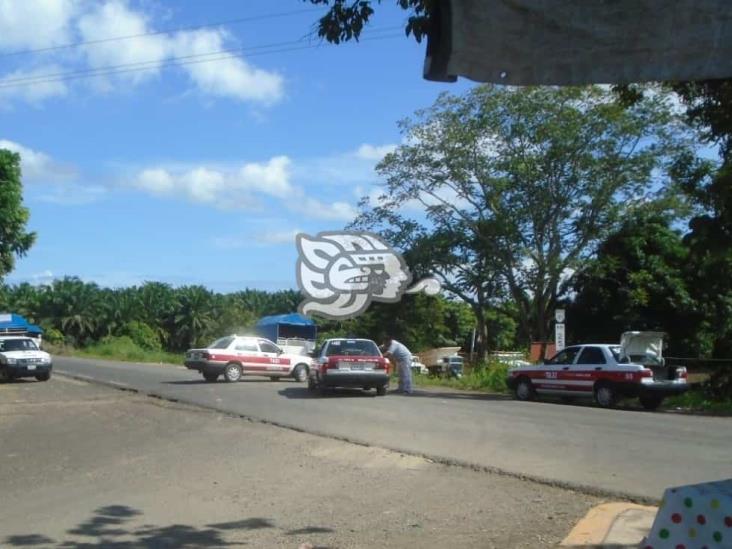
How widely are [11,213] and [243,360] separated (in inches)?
331

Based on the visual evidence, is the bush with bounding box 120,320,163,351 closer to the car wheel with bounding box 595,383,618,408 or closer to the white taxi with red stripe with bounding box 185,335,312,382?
the white taxi with red stripe with bounding box 185,335,312,382

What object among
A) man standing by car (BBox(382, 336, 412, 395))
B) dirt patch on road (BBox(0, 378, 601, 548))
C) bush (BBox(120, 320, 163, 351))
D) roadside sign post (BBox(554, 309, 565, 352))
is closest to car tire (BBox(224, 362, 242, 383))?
man standing by car (BBox(382, 336, 412, 395))

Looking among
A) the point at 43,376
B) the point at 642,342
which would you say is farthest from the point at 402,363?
the point at 43,376

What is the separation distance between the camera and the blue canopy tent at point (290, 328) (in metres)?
49.0

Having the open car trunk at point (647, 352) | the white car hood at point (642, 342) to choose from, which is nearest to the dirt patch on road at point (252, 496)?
the open car trunk at point (647, 352)

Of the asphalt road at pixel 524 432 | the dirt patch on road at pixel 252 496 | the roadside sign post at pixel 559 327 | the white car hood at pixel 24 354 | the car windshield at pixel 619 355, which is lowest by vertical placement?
the dirt patch on road at pixel 252 496

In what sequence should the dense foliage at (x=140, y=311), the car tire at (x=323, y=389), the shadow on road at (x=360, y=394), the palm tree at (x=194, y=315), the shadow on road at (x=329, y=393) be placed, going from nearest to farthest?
1. the car tire at (x=323, y=389)
2. the shadow on road at (x=329, y=393)
3. the shadow on road at (x=360, y=394)
4. the dense foliage at (x=140, y=311)
5. the palm tree at (x=194, y=315)

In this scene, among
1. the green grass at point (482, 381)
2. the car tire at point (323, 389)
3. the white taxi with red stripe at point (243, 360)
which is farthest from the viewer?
the green grass at point (482, 381)

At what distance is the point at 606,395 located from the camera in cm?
2058

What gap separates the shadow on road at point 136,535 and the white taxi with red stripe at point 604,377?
14323 mm

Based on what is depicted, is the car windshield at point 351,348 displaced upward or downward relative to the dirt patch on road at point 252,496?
upward

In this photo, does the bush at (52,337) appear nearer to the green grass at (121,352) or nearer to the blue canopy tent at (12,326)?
the green grass at (121,352)

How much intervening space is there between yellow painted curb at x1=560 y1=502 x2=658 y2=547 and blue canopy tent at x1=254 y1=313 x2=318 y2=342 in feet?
134

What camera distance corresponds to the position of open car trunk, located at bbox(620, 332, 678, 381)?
20453mm
